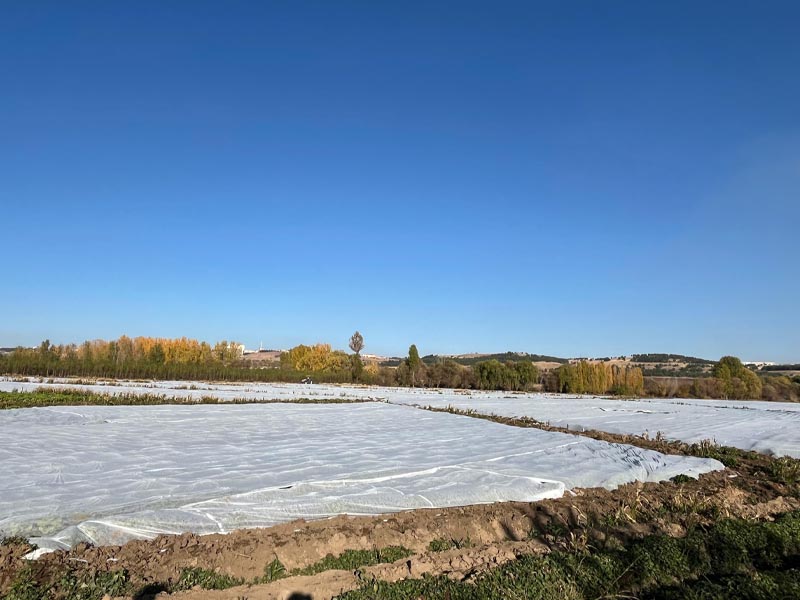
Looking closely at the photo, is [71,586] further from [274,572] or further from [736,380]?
[736,380]

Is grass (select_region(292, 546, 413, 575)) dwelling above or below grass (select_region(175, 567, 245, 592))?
below

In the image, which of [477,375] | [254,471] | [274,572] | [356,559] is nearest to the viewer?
[274,572]

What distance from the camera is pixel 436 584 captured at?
145 inches

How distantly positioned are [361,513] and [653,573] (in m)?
2.79

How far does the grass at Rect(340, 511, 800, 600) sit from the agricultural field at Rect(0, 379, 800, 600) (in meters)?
0.02

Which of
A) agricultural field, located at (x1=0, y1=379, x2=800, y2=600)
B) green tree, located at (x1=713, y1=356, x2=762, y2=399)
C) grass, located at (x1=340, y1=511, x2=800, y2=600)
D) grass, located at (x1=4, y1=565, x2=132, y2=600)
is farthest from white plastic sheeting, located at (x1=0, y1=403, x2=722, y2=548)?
green tree, located at (x1=713, y1=356, x2=762, y2=399)

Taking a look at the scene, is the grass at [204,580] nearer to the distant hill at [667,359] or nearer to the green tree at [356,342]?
the green tree at [356,342]

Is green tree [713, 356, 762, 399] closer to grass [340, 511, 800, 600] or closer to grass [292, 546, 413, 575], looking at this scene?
grass [340, 511, 800, 600]

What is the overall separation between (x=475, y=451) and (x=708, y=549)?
4.27 m

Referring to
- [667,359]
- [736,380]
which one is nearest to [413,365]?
[736,380]

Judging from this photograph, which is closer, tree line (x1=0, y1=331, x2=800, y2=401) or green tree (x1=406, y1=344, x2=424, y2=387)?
tree line (x1=0, y1=331, x2=800, y2=401)

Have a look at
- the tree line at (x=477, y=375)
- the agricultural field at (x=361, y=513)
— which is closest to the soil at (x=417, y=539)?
the agricultural field at (x=361, y=513)

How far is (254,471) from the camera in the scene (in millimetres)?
6621

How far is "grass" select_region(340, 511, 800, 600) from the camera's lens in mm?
3537
